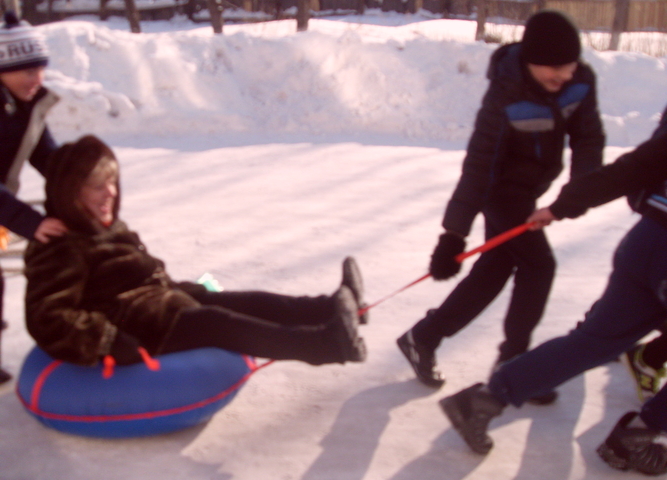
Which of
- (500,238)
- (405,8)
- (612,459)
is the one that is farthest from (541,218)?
(405,8)

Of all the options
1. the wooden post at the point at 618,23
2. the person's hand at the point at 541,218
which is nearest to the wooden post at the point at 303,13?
the wooden post at the point at 618,23

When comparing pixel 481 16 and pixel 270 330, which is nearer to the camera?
pixel 270 330

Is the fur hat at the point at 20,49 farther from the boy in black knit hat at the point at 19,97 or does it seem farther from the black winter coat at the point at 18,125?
the black winter coat at the point at 18,125

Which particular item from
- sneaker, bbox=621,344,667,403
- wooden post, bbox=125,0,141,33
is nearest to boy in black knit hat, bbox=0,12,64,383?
sneaker, bbox=621,344,667,403

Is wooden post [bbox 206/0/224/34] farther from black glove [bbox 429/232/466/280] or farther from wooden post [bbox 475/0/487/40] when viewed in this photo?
black glove [bbox 429/232/466/280]

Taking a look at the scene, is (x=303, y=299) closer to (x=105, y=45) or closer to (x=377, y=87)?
(x=377, y=87)

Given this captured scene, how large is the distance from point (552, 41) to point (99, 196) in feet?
4.91

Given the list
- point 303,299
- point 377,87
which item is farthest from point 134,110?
point 303,299

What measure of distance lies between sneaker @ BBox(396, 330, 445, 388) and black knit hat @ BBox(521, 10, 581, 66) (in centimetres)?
107

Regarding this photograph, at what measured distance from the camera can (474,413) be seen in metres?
2.00

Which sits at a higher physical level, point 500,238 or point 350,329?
point 500,238

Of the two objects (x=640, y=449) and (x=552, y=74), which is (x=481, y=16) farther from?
(x=640, y=449)

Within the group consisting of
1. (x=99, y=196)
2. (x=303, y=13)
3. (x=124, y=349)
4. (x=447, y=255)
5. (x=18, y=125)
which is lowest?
(x=124, y=349)

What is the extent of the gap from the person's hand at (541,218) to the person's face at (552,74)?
0.39m
